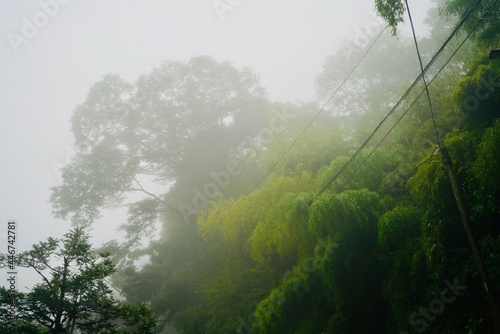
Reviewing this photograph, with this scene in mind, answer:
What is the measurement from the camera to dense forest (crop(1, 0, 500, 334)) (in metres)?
4.84

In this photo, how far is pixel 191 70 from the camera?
2036 centimetres

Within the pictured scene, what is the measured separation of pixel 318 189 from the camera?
8109 millimetres

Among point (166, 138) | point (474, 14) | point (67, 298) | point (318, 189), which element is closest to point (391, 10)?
point (474, 14)

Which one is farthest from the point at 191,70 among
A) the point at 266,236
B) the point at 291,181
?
the point at 266,236

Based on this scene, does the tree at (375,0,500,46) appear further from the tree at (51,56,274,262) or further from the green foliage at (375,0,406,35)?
the tree at (51,56,274,262)

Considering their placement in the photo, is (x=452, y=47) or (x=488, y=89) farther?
(x=452, y=47)

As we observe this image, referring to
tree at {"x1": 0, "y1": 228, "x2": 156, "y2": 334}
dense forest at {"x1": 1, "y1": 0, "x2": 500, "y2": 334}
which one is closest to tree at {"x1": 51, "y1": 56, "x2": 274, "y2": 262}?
dense forest at {"x1": 1, "y1": 0, "x2": 500, "y2": 334}

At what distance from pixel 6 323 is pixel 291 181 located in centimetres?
836

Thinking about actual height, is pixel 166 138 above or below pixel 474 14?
above

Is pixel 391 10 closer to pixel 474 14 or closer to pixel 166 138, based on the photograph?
pixel 474 14

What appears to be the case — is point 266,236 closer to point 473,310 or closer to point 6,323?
point 473,310

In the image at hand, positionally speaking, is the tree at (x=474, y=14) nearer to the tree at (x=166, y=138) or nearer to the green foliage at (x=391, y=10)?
the green foliage at (x=391, y=10)

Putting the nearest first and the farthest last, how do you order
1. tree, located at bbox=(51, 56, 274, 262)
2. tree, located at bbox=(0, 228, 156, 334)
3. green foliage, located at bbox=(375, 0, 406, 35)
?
green foliage, located at bbox=(375, 0, 406, 35)
tree, located at bbox=(0, 228, 156, 334)
tree, located at bbox=(51, 56, 274, 262)

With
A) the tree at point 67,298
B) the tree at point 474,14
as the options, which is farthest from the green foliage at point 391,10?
the tree at point 67,298
